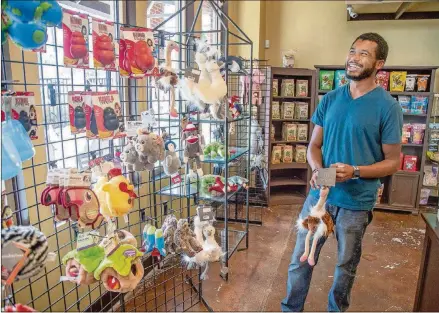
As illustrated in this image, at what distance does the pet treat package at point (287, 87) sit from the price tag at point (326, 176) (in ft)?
8.67

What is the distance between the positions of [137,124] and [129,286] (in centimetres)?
65

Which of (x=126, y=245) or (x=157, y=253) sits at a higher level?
(x=126, y=245)

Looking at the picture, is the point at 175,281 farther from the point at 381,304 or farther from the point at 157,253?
the point at 381,304

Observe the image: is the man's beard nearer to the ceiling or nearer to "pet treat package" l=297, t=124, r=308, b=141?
"pet treat package" l=297, t=124, r=308, b=141

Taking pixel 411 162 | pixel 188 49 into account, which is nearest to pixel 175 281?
pixel 188 49

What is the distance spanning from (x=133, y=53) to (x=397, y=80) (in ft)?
11.2

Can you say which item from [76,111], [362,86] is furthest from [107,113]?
[362,86]

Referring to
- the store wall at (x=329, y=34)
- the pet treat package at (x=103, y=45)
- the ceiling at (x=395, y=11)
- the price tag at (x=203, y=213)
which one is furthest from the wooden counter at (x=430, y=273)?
the store wall at (x=329, y=34)

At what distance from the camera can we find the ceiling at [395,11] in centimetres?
395

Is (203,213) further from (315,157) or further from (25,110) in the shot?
(25,110)

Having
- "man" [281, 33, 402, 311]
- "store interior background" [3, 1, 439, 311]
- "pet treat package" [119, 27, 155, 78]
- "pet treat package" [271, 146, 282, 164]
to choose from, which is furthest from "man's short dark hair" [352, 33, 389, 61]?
"pet treat package" [271, 146, 282, 164]

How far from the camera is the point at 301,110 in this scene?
408cm

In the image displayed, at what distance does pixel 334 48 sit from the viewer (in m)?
4.40

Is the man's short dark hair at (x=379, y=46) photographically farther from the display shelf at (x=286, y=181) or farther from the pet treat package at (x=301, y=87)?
the display shelf at (x=286, y=181)
